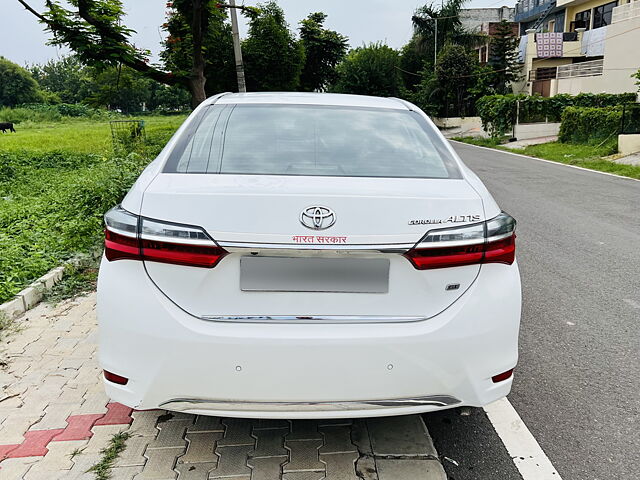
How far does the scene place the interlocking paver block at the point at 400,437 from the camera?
2621mm

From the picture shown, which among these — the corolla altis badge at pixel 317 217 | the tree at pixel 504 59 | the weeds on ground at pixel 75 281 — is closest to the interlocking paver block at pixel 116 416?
the corolla altis badge at pixel 317 217

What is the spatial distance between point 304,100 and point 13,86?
93.1 metres

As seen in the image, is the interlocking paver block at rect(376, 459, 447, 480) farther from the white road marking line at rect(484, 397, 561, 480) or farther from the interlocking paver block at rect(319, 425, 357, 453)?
the white road marking line at rect(484, 397, 561, 480)

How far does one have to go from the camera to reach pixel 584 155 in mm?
18625

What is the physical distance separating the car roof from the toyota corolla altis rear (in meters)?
1.00

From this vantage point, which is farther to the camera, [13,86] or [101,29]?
[13,86]

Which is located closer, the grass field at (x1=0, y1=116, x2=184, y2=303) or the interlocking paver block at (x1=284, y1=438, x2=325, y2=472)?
the interlocking paver block at (x1=284, y1=438, x2=325, y2=472)

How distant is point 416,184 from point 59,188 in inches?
Answer: 351

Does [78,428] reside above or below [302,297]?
below

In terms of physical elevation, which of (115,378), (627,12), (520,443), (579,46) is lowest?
(520,443)

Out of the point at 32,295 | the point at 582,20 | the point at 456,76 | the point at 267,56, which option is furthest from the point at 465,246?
the point at 582,20

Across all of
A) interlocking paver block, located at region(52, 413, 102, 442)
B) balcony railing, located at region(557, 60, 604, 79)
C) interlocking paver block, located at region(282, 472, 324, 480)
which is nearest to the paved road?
interlocking paver block, located at region(282, 472, 324, 480)

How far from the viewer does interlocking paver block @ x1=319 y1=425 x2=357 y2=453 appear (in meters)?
2.62

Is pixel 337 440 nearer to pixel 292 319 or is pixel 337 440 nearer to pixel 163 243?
pixel 292 319
